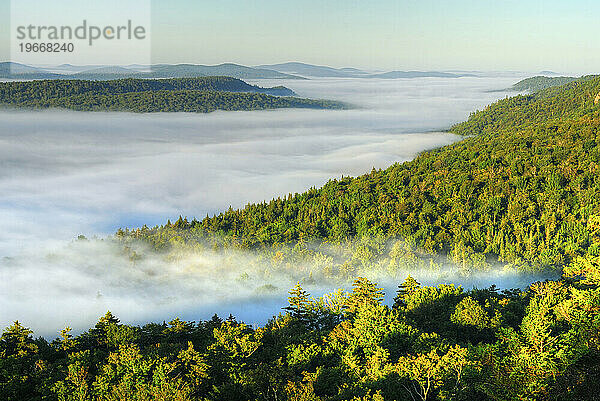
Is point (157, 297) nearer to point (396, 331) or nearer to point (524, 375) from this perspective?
point (396, 331)

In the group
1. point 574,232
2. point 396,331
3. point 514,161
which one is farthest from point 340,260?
point 396,331

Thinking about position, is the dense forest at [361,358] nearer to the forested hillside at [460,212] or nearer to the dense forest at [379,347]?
the dense forest at [379,347]

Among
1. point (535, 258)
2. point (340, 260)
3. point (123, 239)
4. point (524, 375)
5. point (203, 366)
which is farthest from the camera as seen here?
point (123, 239)

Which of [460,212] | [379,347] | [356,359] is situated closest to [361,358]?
[356,359]

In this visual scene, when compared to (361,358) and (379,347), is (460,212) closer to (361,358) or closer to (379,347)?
(361,358)

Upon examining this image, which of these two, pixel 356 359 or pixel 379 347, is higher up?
pixel 379 347
